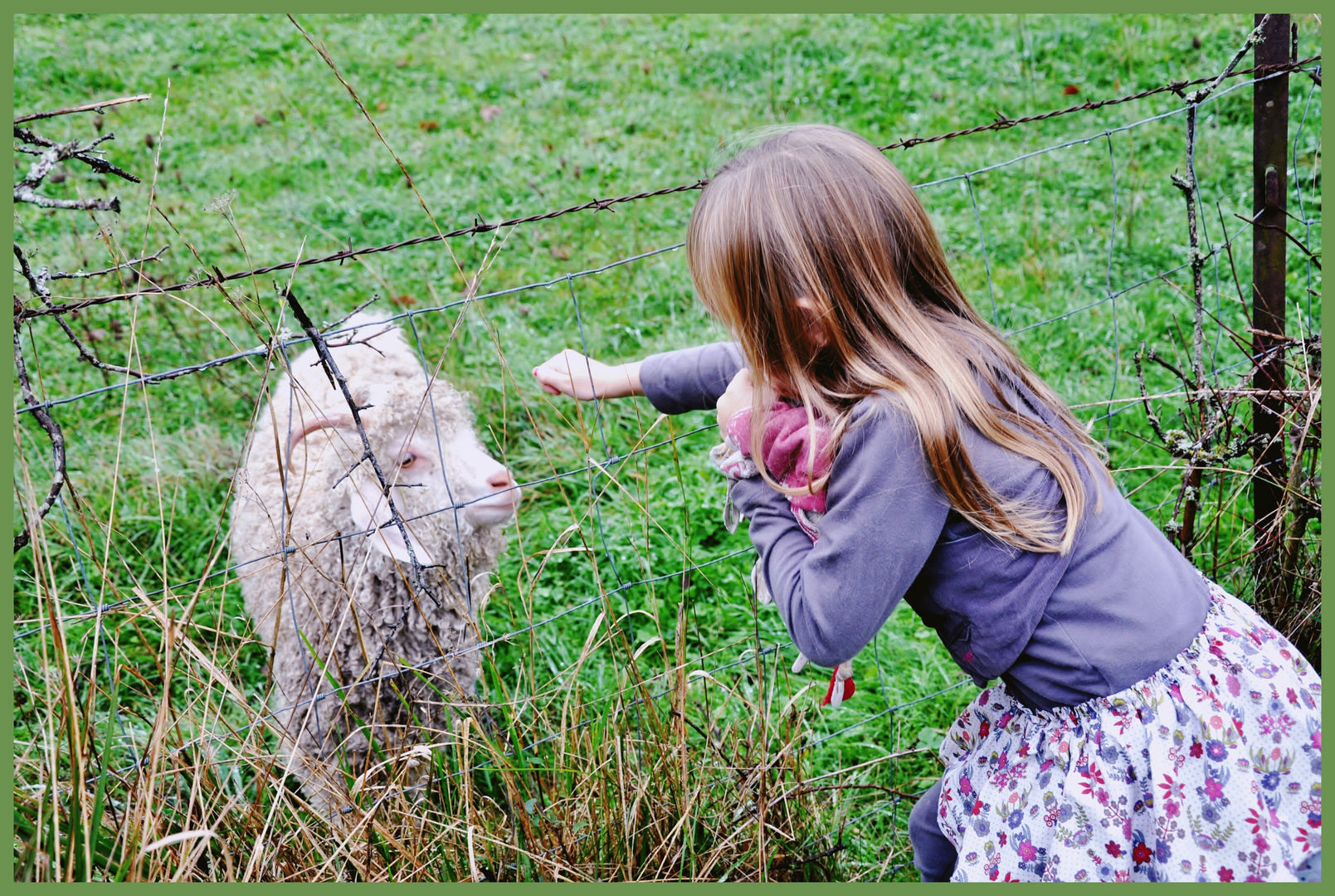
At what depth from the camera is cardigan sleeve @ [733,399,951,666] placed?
1.56m

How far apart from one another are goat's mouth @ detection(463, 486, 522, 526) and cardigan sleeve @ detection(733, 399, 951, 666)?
126cm

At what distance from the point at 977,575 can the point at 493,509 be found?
59.3 inches

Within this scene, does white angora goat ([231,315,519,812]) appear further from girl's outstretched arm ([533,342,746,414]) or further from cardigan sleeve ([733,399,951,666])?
cardigan sleeve ([733,399,951,666])

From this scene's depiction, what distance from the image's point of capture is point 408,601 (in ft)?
9.09

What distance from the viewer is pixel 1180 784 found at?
Result: 1.67 metres

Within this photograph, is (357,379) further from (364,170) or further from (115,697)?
(364,170)

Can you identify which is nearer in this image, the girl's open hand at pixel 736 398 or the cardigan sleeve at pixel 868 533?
the cardigan sleeve at pixel 868 533

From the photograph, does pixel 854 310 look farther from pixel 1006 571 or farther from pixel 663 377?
pixel 663 377

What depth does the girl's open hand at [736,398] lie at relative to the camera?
1862 millimetres

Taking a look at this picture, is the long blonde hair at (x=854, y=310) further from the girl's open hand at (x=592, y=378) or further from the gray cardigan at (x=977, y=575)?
the girl's open hand at (x=592, y=378)


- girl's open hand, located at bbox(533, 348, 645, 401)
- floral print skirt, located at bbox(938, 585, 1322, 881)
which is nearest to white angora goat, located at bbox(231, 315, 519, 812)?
girl's open hand, located at bbox(533, 348, 645, 401)

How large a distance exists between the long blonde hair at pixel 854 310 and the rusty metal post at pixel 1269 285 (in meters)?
1.18

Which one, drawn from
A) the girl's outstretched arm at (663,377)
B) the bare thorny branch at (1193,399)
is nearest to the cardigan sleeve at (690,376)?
the girl's outstretched arm at (663,377)

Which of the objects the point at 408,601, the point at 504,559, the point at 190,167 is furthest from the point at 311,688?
the point at 190,167
